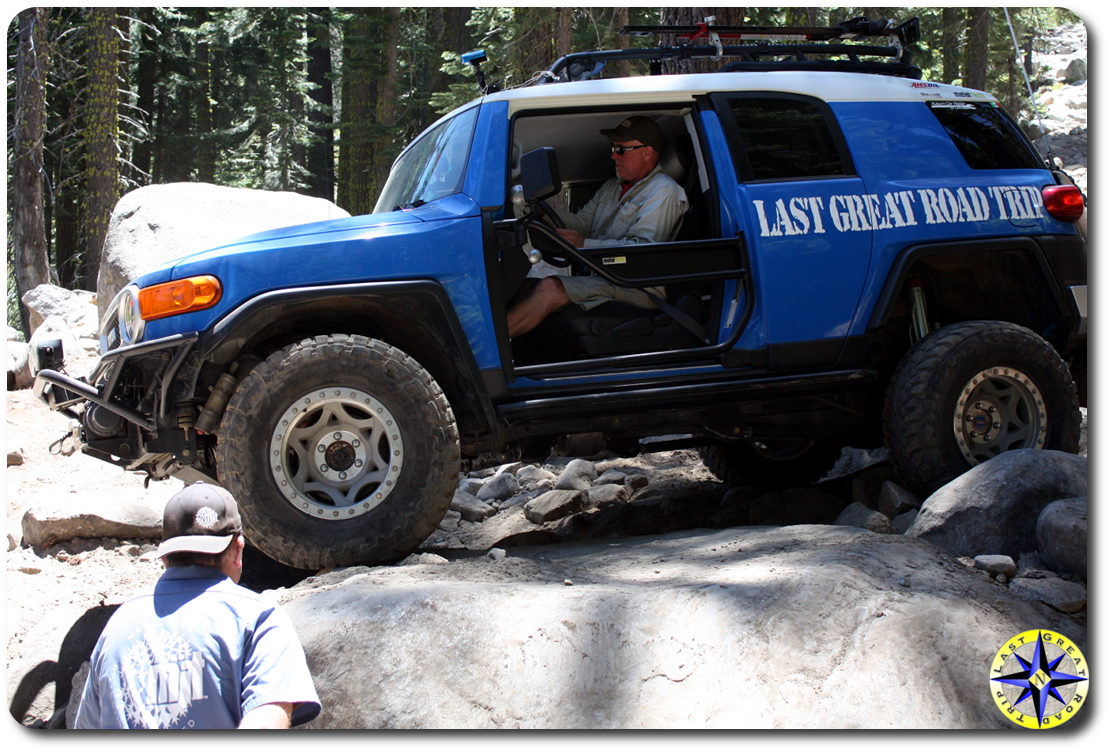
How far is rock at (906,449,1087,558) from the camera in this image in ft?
13.7

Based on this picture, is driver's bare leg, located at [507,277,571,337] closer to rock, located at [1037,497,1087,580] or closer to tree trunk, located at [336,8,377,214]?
rock, located at [1037,497,1087,580]

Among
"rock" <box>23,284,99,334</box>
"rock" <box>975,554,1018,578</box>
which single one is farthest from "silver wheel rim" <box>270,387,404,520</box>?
"rock" <box>23,284,99,334</box>

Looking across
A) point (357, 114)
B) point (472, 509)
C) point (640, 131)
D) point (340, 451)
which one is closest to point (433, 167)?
point (640, 131)

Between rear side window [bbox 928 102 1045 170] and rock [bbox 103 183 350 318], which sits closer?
rear side window [bbox 928 102 1045 170]

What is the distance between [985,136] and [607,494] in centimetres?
355

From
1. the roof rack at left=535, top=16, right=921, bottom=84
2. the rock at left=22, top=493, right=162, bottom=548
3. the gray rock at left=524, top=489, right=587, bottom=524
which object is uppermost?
the roof rack at left=535, top=16, right=921, bottom=84

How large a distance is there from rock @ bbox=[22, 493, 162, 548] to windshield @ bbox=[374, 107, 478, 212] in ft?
8.02

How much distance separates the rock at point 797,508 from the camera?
5676mm

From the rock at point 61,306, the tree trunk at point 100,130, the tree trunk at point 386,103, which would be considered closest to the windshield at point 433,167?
the rock at point 61,306

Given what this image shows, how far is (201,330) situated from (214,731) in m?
2.15

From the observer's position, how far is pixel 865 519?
15.5 ft

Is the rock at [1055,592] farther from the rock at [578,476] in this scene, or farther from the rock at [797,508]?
the rock at [578,476]

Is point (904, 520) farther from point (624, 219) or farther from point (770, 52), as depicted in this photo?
point (770, 52)

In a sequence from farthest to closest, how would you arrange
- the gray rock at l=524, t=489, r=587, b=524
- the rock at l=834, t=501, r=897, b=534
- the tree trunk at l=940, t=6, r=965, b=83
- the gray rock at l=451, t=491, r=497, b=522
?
the tree trunk at l=940, t=6, r=965, b=83 < the gray rock at l=451, t=491, r=497, b=522 < the gray rock at l=524, t=489, r=587, b=524 < the rock at l=834, t=501, r=897, b=534
